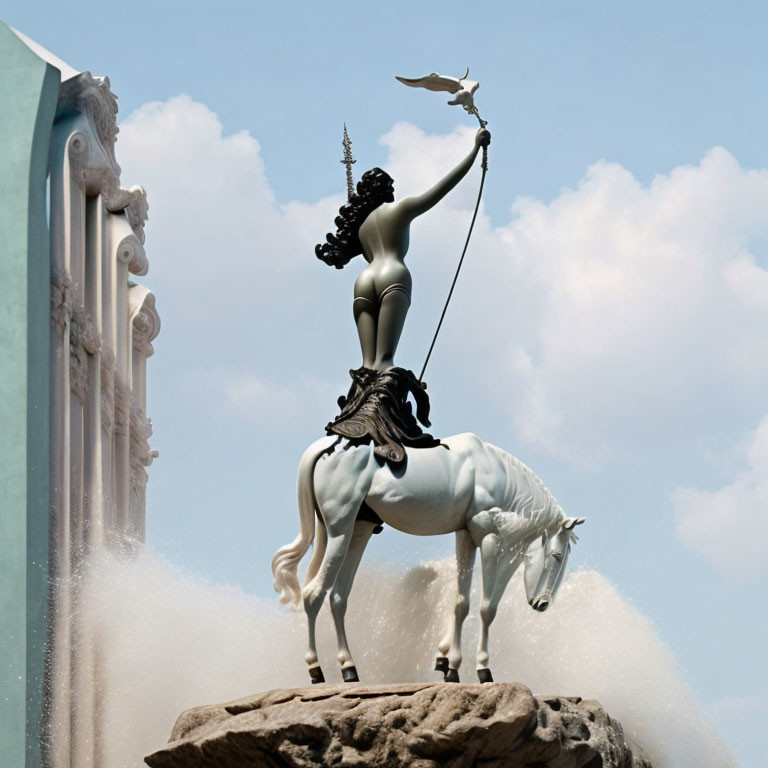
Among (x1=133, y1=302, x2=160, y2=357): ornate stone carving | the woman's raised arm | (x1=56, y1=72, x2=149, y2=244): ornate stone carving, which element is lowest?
the woman's raised arm

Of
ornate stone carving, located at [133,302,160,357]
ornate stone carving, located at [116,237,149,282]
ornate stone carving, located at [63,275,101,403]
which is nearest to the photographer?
ornate stone carving, located at [63,275,101,403]

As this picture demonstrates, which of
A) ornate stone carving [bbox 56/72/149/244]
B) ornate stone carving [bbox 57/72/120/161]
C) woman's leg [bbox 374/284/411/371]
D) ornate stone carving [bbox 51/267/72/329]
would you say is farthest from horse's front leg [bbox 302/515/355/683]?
ornate stone carving [bbox 57/72/120/161]

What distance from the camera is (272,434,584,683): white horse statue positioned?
9.56 metres

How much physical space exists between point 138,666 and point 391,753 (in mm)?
3332

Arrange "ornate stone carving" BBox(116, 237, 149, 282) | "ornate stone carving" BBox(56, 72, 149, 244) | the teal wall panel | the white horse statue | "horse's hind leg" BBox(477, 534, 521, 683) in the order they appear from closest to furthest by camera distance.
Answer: the white horse statue, "horse's hind leg" BBox(477, 534, 521, 683), the teal wall panel, "ornate stone carving" BBox(56, 72, 149, 244), "ornate stone carving" BBox(116, 237, 149, 282)

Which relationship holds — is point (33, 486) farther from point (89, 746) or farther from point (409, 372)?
point (409, 372)

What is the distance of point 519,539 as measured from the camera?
9.88 metres

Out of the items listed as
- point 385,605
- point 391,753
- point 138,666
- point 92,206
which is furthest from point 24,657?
point 92,206

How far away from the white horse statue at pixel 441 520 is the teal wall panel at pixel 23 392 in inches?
79.3

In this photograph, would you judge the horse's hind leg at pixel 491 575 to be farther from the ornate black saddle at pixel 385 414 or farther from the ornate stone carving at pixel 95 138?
the ornate stone carving at pixel 95 138

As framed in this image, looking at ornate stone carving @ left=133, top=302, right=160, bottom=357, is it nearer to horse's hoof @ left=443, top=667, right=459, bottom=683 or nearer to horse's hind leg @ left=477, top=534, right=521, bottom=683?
horse's hind leg @ left=477, top=534, right=521, bottom=683

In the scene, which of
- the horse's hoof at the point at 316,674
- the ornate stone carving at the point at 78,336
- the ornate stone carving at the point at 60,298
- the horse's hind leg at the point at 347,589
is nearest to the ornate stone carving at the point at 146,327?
the ornate stone carving at the point at 78,336

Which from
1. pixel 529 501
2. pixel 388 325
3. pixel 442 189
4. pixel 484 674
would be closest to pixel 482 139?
pixel 442 189

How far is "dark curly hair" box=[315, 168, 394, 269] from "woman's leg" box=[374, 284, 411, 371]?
577 millimetres
